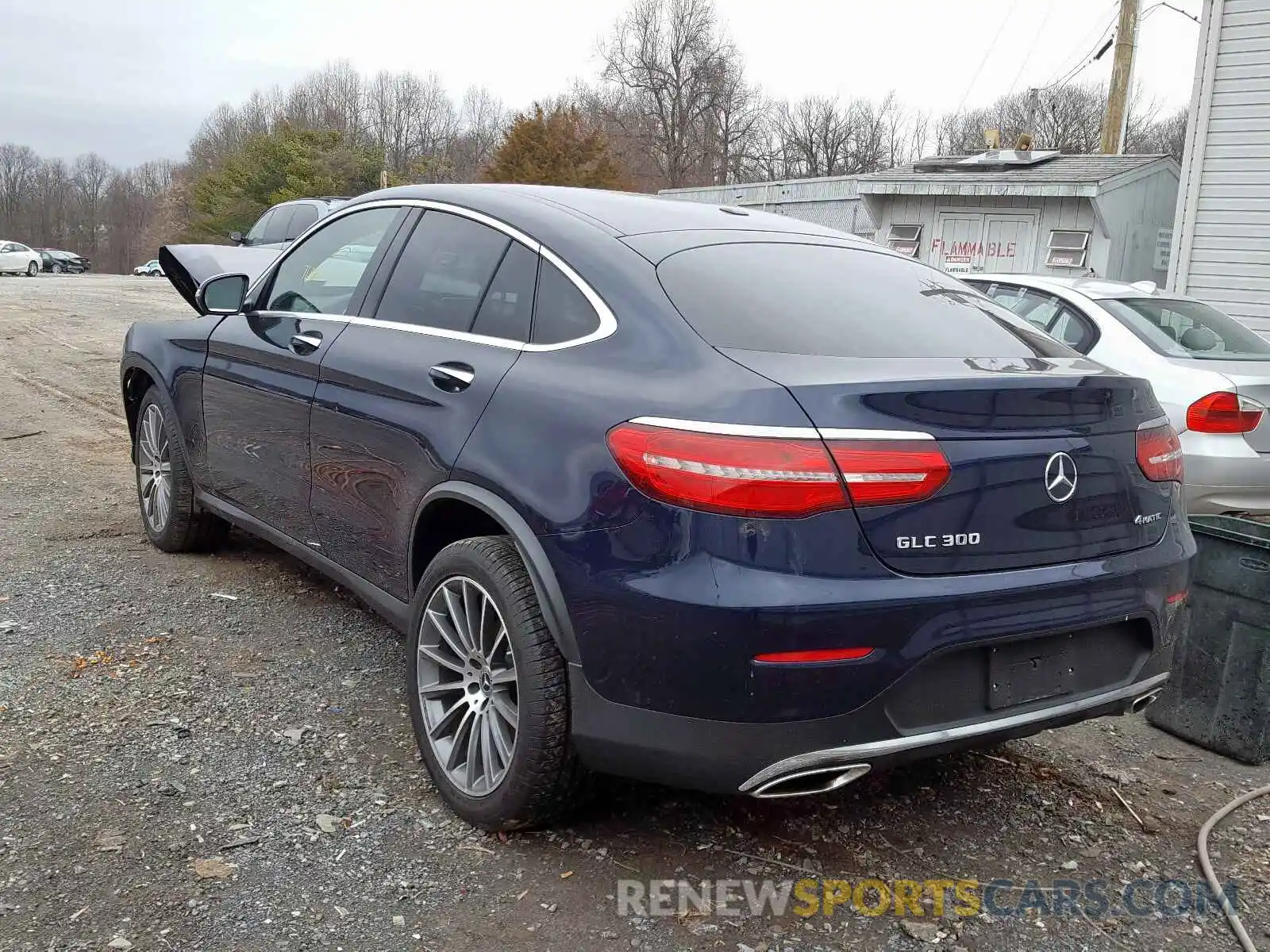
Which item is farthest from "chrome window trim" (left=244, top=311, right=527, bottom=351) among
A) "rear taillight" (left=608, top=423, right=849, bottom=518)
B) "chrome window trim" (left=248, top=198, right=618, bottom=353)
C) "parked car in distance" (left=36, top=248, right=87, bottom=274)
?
"parked car in distance" (left=36, top=248, right=87, bottom=274)

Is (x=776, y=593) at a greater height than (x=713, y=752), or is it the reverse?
(x=776, y=593)

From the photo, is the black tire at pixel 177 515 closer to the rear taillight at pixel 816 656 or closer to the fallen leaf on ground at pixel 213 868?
the fallen leaf on ground at pixel 213 868

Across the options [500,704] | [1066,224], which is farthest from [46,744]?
[1066,224]

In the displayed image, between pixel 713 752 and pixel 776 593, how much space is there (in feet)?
1.33

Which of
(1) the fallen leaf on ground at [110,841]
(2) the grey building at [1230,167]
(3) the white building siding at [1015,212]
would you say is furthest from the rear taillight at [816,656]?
(3) the white building siding at [1015,212]

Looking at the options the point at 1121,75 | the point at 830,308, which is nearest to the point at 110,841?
the point at 830,308

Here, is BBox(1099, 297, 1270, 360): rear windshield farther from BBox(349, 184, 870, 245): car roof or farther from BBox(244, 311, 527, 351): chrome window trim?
BBox(244, 311, 527, 351): chrome window trim

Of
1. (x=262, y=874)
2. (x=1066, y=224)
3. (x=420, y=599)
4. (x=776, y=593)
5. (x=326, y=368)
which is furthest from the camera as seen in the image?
(x=1066, y=224)

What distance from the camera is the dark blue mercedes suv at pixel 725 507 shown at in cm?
237

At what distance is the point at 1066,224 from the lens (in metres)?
16.1

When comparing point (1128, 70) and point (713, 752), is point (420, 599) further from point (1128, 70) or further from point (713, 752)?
point (1128, 70)

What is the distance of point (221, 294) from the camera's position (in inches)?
182

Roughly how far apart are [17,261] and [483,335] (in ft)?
165

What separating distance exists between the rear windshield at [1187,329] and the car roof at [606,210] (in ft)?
10.9
